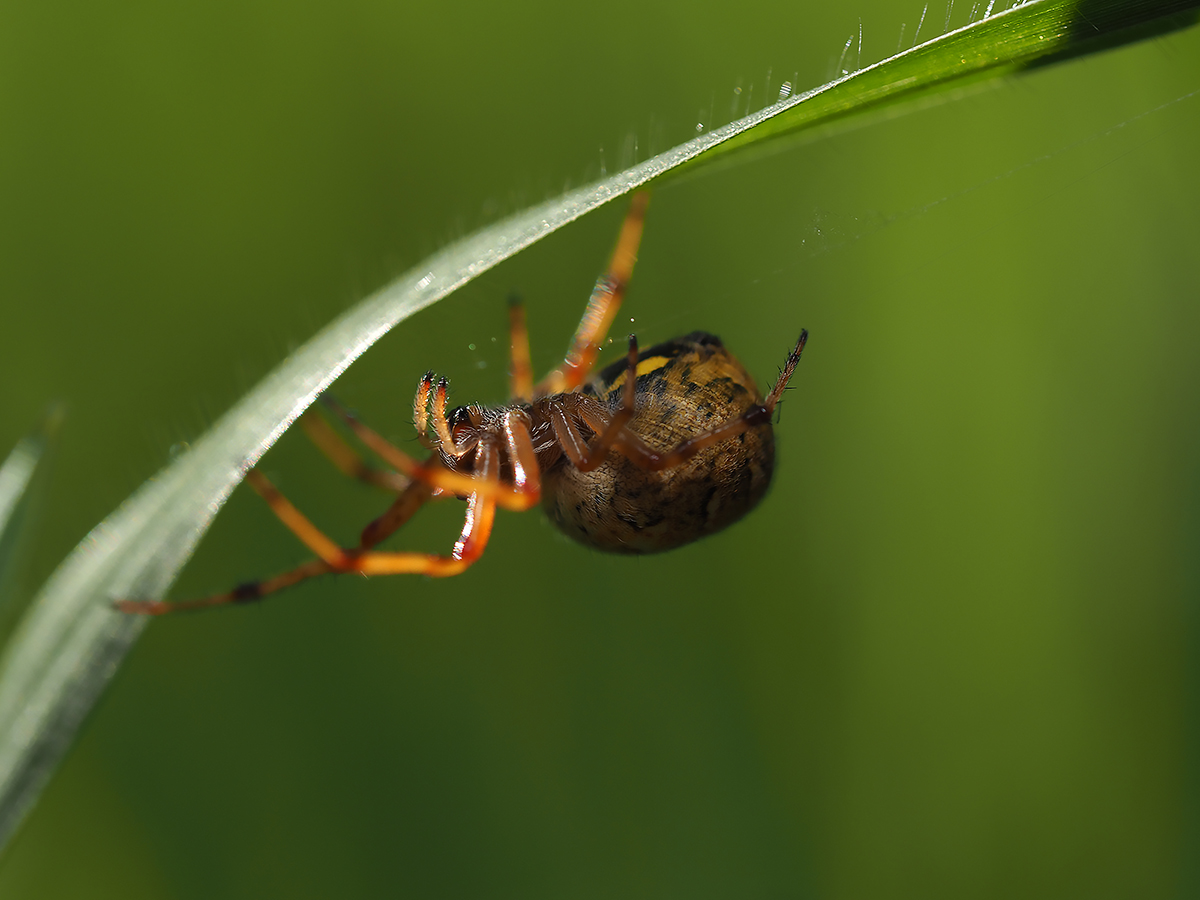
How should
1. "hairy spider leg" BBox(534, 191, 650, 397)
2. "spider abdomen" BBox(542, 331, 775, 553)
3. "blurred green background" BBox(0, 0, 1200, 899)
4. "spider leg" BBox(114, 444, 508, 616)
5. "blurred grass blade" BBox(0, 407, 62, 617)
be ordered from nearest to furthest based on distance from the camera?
"blurred grass blade" BBox(0, 407, 62, 617) < "spider leg" BBox(114, 444, 508, 616) < "spider abdomen" BBox(542, 331, 775, 553) < "hairy spider leg" BBox(534, 191, 650, 397) < "blurred green background" BBox(0, 0, 1200, 899)

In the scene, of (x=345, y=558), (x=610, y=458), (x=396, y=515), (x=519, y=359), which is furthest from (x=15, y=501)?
(x=519, y=359)

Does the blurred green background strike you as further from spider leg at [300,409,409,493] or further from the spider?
spider leg at [300,409,409,493]

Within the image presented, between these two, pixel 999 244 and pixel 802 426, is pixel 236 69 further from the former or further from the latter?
pixel 999 244

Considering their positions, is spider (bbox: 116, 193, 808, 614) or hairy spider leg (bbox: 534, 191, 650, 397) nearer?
spider (bbox: 116, 193, 808, 614)

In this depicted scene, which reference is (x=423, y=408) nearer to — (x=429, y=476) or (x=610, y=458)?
(x=429, y=476)

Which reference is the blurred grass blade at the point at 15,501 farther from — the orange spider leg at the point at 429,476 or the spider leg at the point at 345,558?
the orange spider leg at the point at 429,476

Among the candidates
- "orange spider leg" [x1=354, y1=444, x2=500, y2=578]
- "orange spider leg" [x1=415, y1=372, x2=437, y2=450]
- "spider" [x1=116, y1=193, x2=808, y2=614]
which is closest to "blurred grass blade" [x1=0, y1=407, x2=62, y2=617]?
"spider" [x1=116, y1=193, x2=808, y2=614]
